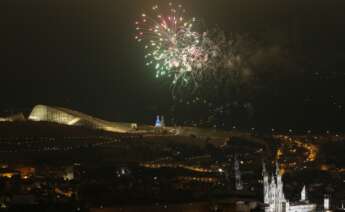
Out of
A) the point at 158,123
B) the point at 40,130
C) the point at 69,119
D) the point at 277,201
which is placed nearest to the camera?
the point at 277,201

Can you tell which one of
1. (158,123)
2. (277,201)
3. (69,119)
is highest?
(69,119)

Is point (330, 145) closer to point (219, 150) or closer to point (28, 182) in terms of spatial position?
point (219, 150)

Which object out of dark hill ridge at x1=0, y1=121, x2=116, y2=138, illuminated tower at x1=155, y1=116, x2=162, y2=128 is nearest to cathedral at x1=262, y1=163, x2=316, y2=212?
dark hill ridge at x1=0, y1=121, x2=116, y2=138

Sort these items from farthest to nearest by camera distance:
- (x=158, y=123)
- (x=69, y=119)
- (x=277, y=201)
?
1. (x=158, y=123)
2. (x=69, y=119)
3. (x=277, y=201)

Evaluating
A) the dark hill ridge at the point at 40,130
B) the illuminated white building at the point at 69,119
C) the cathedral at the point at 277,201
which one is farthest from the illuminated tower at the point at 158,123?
the cathedral at the point at 277,201

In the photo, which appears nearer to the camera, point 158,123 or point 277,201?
point 277,201

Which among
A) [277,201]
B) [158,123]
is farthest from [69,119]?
[277,201]

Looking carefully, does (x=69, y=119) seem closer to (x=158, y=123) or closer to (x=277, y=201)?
(x=158, y=123)

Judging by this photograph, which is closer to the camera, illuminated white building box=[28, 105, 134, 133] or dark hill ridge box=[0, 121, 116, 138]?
dark hill ridge box=[0, 121, 116, 138]

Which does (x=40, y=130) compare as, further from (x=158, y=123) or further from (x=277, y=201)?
(x=277, y=201)

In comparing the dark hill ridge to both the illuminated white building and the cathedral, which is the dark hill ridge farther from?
the cathedral

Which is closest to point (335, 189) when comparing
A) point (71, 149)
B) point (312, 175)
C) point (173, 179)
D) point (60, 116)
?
point (312, 175)

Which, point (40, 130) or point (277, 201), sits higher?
point (40, 130)
